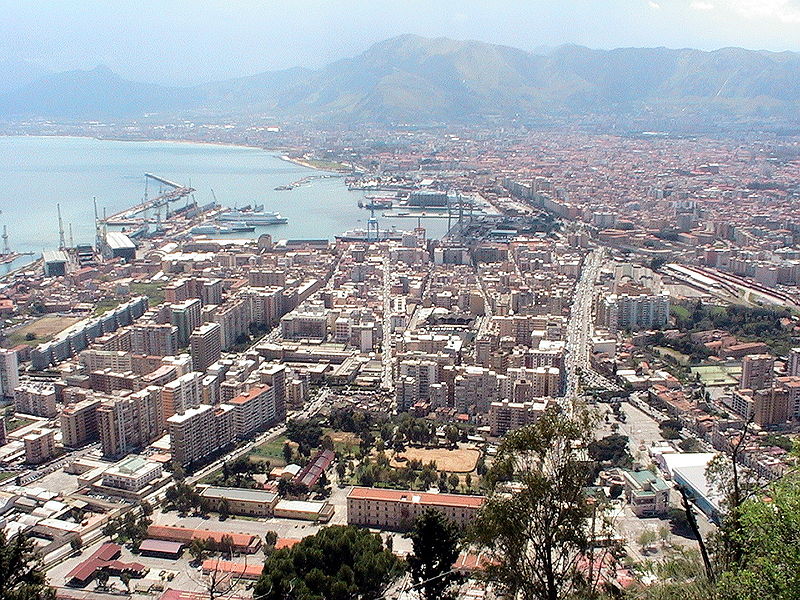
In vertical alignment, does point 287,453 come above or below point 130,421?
below

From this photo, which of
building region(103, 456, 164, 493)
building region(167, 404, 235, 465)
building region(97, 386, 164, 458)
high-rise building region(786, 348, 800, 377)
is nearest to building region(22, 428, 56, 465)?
building region(97, 386, 164, 458)

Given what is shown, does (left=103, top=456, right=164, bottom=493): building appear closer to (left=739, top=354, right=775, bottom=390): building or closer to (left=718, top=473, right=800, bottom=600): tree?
(left=718, top=473, right=800, bottom=600): tree

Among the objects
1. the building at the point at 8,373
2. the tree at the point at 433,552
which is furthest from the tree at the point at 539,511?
the building at the point at 8,373

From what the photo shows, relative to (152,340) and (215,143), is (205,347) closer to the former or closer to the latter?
(152,340)

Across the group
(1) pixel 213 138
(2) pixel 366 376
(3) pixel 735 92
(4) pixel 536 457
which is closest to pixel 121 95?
(1) pixel 213 138

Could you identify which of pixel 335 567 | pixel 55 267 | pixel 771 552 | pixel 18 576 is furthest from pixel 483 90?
pixel 771 552

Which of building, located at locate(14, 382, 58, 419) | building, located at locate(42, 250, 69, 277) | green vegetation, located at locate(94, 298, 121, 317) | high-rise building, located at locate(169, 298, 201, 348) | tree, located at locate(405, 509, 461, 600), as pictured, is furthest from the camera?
building, located at locate(42, 250, 69, 277)
